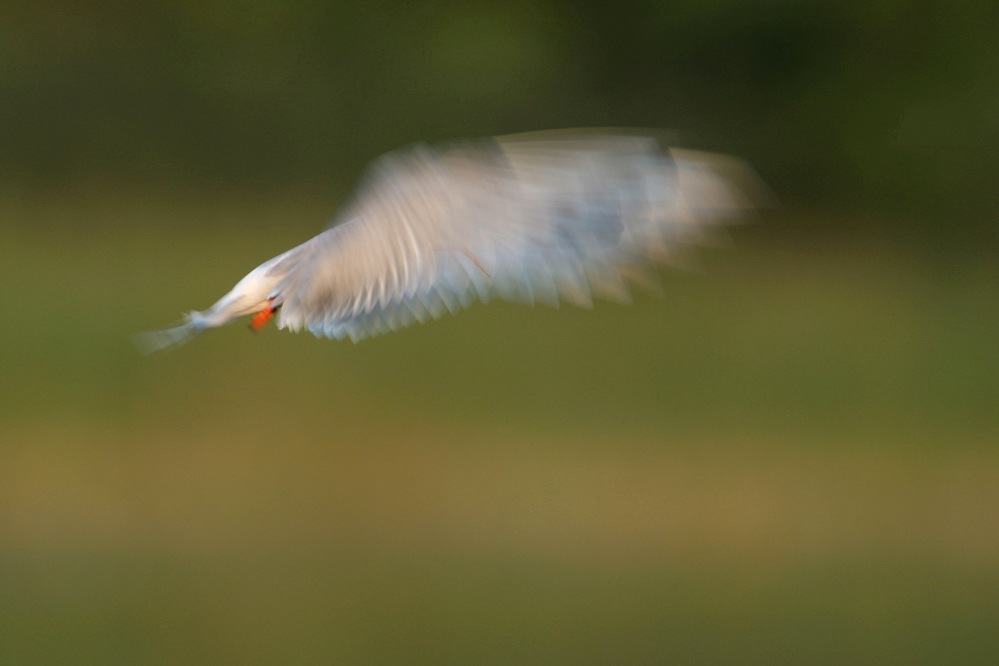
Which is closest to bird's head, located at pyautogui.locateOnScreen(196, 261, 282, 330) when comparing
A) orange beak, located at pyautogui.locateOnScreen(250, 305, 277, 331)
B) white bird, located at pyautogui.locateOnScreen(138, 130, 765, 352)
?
orange beak, located at pyautogui.locateOnScreen(250, 305, 277, 331)

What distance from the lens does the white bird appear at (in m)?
0.93

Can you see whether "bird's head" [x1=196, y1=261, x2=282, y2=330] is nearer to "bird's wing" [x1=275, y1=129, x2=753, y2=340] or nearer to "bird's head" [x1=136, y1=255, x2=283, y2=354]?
"bird's head" [x1=136, y1=255, x2=283, y2=354]

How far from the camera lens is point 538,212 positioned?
96cm

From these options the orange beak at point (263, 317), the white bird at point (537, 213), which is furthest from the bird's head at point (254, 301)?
the white bird at point (537, 213)

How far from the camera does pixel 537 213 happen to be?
0.96 meters

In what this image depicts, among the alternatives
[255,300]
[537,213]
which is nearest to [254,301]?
[255,300]

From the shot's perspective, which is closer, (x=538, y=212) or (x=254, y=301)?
(x=538, y=212)

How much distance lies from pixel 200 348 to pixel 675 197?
320 centimetres

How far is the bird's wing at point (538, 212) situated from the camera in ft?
3.05

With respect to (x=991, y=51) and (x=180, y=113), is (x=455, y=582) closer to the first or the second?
(x=180, y=113)

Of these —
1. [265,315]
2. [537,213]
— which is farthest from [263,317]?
[537,213]

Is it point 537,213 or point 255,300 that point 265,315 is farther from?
point 537,213

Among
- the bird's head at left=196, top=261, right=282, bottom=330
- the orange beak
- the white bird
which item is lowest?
the white bird

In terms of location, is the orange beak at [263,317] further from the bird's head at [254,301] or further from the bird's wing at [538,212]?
the bird's wing at [538,212]
